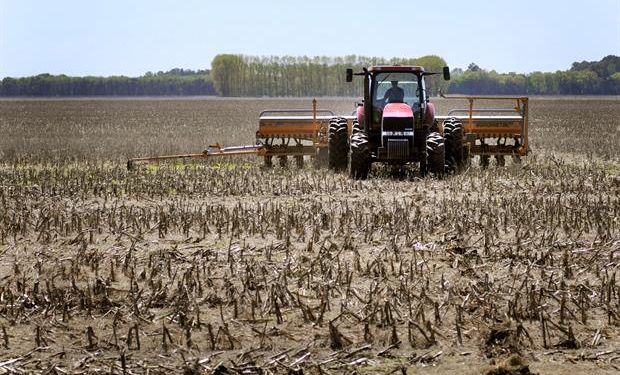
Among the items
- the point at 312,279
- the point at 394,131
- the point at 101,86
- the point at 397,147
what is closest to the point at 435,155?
the point at 397,147

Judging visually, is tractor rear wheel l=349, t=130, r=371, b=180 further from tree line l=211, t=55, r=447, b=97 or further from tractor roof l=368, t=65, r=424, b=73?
tree line l=211, t=55, r=447, b=97

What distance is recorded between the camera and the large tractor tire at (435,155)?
14703 millimetres

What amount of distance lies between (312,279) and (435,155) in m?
7.77

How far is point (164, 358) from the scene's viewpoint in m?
5.75

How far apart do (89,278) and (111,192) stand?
18.8ft

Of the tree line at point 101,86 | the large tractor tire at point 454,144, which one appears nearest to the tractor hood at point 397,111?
the large tractor tire at point 454,144

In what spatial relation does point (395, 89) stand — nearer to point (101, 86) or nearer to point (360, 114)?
point (360, 114)

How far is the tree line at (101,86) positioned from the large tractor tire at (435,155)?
476 feet

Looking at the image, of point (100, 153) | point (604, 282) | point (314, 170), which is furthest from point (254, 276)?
point (100, 153)

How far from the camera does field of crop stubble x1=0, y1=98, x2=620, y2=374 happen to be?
579 centimetres

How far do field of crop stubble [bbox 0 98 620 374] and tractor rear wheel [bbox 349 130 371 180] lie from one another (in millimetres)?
1054

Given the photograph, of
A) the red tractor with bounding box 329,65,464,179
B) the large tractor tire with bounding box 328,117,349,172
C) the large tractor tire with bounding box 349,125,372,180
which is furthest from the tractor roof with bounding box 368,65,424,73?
the large tractor tire with bounding box 349,125,372,180

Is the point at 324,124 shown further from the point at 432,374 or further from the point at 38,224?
the point at 432,374

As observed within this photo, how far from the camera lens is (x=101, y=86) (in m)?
161
